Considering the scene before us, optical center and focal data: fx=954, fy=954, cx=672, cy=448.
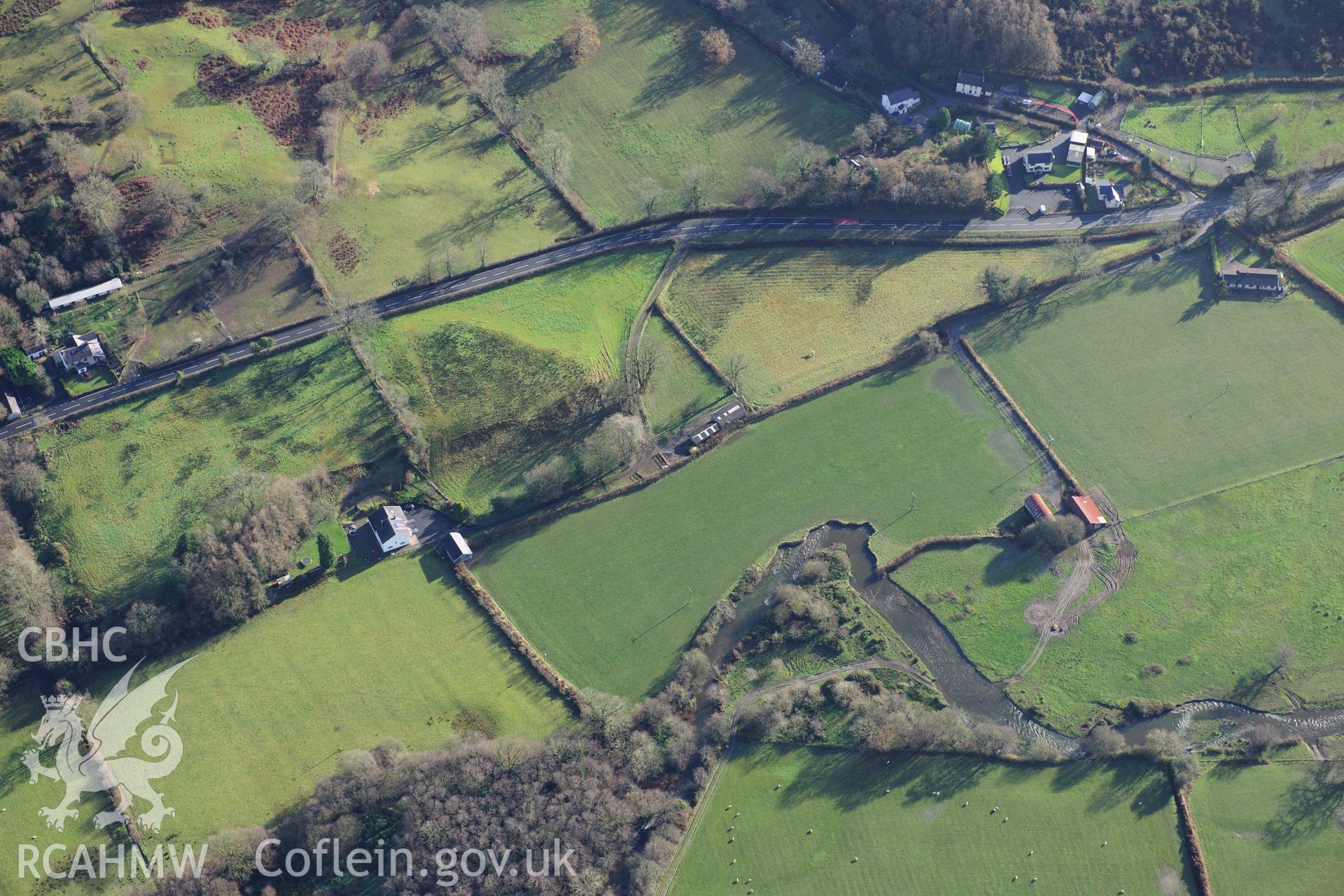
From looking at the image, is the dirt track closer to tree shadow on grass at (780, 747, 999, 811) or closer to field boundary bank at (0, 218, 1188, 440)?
tree shadow on grass at (780, 747, 999, 811)

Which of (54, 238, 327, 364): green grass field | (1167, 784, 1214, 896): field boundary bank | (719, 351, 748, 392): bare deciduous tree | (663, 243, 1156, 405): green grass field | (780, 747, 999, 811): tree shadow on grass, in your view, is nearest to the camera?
(1167, 784, 1214, 896): field boundary bank

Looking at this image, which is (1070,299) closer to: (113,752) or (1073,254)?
(1073,254)

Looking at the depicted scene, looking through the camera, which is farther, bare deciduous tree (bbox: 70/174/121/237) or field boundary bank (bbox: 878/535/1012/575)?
bare deciduous tree (bbox: 70/174/121/237)

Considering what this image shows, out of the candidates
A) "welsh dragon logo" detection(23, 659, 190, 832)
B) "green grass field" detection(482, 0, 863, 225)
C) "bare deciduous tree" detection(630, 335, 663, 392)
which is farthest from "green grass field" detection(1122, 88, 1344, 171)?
"welsh dragon logo" detection(23, 659, 190, 832)

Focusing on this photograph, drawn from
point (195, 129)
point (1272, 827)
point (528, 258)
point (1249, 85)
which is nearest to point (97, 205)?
point (195, 129)

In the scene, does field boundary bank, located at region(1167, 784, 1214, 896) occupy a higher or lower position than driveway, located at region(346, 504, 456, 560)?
lower

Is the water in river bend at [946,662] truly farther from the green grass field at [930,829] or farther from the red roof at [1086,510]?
the red roof at [1086,510]

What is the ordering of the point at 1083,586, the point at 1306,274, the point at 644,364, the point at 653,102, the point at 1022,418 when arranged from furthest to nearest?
the point at 653,102 → the point at 1306,274 → the point at 644,364 → the point at 1022,418 → the point at 1083,586
